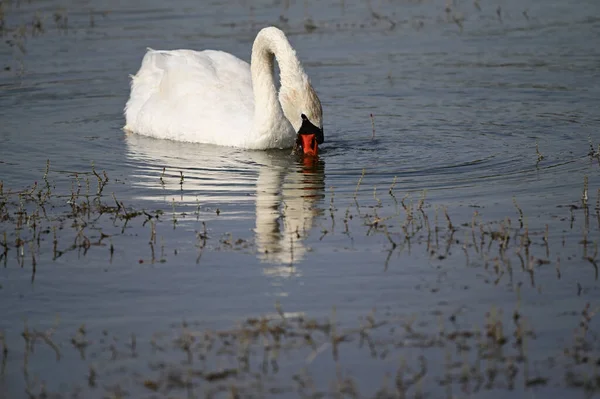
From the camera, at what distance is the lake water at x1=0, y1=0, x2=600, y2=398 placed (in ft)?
18.7

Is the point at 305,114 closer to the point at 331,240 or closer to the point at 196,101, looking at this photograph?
the point at 196,101

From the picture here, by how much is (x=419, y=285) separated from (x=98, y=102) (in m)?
8.46

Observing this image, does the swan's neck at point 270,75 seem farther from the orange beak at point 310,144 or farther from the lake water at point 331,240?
Answer: the orange beak at point 310,144

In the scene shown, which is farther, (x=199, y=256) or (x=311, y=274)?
(x=199, y=256)

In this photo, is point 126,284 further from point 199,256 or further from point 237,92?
point 237,92

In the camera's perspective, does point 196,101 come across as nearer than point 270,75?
No

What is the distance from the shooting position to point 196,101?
1211 centimetres

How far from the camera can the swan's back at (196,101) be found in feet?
38.8

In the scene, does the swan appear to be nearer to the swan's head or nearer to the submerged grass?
the swan's head

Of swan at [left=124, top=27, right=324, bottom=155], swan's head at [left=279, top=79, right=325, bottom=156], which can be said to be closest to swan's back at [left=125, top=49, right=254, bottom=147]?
swan at [left=124, top=27, right=324, bottom=155]

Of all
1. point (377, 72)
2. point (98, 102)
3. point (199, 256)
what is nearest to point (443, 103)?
point (377, 72)

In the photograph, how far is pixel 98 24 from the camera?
18.9 metres

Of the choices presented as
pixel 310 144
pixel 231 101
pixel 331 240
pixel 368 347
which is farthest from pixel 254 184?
pixel 368 347

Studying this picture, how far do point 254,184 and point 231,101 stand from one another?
8.18 ft
